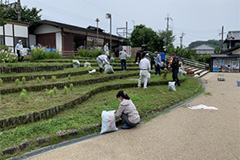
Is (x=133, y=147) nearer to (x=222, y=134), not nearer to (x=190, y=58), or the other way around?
(x=222, y=134)

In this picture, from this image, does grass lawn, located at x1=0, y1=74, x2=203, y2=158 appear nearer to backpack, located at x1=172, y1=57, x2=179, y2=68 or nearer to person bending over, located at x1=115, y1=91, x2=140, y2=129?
person bending over, located at x1=115, y1=91, x2=140, y2=129

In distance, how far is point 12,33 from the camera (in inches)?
752

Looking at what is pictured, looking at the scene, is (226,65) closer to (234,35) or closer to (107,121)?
(234,35)

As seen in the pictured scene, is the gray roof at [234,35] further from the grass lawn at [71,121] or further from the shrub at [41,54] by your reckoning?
the grass lawn at [71,121]

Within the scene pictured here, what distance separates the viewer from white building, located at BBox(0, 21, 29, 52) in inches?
719

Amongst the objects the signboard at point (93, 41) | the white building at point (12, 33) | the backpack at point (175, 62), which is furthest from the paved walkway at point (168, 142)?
the signboard at point (93, 41)

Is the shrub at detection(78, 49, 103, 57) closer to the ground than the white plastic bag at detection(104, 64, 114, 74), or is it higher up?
higher up

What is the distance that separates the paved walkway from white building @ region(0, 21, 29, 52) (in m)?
18.7

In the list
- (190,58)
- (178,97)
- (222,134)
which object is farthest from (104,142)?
(190,58)

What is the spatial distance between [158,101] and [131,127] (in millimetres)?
2474

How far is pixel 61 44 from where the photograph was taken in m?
21.2

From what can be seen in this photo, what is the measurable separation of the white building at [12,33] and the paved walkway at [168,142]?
1874cm

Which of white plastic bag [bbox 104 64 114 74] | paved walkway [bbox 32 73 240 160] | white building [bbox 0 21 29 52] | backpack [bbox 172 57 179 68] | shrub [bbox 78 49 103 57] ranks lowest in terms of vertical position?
paved walkway [bbox 32 73 240 160]

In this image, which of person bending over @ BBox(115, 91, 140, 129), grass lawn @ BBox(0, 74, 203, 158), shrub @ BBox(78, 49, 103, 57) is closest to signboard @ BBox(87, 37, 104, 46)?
shrub @ BBox(78, 49, 103, 57)
